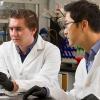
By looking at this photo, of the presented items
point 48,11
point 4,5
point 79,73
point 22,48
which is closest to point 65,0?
point 48,11

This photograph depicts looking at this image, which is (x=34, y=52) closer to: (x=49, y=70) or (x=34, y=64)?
(x=34, y=64)

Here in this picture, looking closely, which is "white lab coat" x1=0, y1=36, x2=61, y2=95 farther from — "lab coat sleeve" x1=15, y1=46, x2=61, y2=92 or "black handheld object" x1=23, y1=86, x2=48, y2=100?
"black handheld object" x1=23, y1=86, x2=48, y2=100

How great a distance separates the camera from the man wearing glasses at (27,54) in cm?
214

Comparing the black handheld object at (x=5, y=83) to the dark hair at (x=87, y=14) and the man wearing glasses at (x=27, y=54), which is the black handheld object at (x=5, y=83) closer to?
the man wearing glasses at (x=27, y=54)

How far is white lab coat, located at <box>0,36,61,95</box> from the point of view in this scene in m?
2.19

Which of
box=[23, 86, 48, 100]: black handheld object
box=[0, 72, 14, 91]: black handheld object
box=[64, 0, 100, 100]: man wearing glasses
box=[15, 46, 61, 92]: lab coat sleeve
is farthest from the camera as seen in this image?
box=[15, 46, 61, 92]: lab coat sleeve

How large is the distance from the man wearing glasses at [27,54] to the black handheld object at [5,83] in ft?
0.99

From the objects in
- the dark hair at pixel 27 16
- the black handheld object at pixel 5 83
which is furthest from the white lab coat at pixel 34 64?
the black handheld object at pixel 5 83

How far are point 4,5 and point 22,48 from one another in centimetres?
178

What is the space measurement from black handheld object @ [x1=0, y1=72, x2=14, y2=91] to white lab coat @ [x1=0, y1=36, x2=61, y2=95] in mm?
354

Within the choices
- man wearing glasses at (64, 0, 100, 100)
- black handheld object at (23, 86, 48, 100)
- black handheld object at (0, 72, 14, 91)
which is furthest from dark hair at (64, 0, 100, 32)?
black handheld object at (0, 72, 14, 91)

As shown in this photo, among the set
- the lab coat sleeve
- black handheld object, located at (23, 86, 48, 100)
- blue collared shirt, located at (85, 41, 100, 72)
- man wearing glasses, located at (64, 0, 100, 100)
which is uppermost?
man wearing glasses, located at (64, 0, 100, 100)

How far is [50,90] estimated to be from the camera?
162 centimetres

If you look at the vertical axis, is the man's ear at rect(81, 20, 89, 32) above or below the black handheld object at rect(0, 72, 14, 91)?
above
